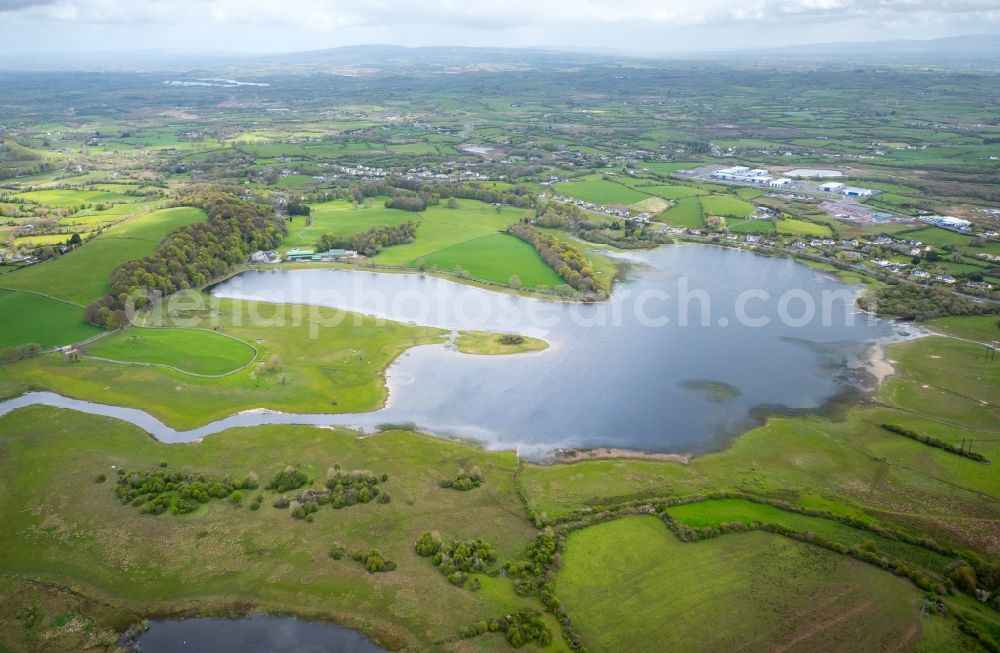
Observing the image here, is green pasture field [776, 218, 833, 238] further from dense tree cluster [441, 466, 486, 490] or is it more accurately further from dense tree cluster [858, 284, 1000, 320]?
dense tree cluster [441, 466, 486, 490]

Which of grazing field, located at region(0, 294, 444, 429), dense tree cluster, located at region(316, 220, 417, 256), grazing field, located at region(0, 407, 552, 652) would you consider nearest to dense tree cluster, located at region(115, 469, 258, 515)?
grazing field, located at region(0, 407, 552, 652)

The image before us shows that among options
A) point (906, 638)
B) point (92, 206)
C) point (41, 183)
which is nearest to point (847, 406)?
point (906, 638)

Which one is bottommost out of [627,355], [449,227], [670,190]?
[627,355]

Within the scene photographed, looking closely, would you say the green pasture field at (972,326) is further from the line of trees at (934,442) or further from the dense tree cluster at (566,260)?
the dense tree cluster at (566,260)

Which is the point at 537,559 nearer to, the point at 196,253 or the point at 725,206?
the point at 196,253

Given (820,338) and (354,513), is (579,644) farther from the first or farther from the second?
(820,338)

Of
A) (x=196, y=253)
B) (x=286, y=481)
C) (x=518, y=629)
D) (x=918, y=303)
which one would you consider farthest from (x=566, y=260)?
(x=518, y=629)
